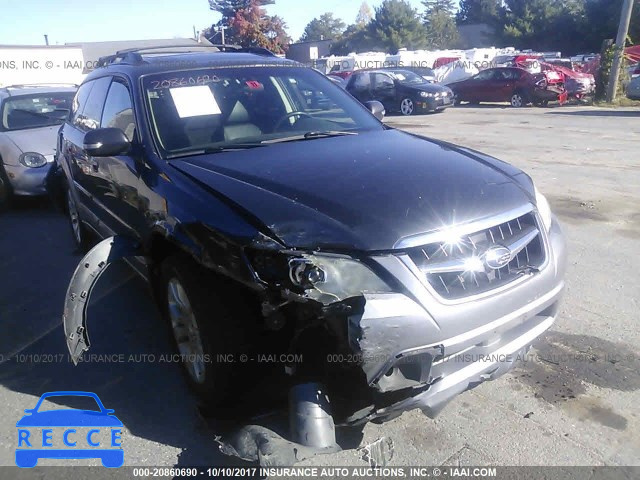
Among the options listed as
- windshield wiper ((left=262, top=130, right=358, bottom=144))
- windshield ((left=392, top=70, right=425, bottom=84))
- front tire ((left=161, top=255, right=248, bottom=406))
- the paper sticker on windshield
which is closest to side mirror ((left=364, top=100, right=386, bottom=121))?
windshield wiper ((left=262, top=130, right=358, bottom=144))

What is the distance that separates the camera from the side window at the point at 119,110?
398 centimetres

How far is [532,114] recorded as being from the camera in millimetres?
17922

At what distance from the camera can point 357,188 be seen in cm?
298

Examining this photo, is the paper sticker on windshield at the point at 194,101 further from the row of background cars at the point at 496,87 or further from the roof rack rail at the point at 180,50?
the row of background cars at the point at 496,87

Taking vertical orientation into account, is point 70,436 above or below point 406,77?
below

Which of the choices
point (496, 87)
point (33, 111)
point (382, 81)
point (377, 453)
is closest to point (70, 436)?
point (377, 453)

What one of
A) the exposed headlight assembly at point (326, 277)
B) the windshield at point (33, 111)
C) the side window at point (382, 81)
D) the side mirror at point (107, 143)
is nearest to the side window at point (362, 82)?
the side window at point (382, 81)

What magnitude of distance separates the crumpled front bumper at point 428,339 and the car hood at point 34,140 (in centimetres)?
664

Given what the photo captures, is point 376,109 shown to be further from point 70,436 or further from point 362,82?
point 362,82

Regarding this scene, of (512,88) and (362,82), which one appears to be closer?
(362,82)

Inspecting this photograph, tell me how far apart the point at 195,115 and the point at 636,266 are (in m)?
3.79

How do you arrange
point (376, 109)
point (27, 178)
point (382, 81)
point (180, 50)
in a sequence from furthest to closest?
point (382, 81)
point (27, 178)
point (180, 50)
point (376, 109)

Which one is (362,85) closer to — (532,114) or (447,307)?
(532,114)

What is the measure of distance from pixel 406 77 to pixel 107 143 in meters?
18.0
